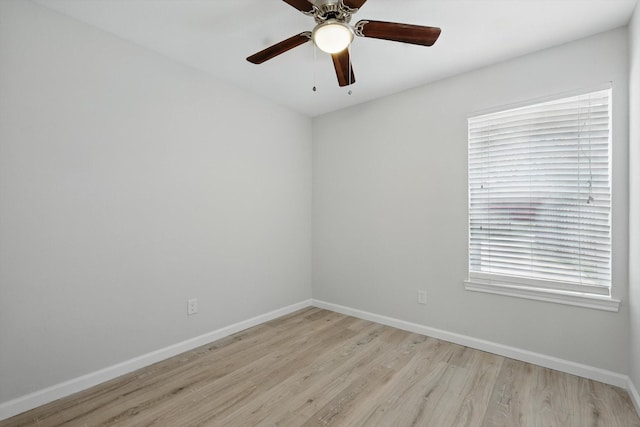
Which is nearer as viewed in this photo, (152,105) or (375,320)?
(152,105)

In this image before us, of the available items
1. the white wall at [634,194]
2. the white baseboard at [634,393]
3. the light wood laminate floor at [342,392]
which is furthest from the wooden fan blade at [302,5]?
the white baseboard at [634,393]

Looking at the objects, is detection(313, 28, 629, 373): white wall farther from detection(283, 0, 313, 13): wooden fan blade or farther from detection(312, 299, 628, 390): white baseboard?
detection(283, 0, 313, 13): wooden fan blade

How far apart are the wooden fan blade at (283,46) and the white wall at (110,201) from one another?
97 cm

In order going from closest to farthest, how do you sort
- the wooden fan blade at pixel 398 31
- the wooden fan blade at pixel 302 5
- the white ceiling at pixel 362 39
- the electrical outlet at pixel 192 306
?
the wooden fan blade at pixel 302 5, the wooden fan blade at pixel 398 31, the white ceiling at pixel 362 39, the electrical outlet at pixel 192 306

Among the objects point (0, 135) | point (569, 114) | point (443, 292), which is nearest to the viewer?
point (0, 135)

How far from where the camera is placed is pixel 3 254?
66.4 inches

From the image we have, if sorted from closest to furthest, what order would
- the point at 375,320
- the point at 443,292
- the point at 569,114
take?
the point at 569,114 < the point at 443,292 < the point at 375,320

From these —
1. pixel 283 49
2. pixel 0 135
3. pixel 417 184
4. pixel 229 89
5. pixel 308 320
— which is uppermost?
pixel 229 89

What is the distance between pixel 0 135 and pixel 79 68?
2.05 feet

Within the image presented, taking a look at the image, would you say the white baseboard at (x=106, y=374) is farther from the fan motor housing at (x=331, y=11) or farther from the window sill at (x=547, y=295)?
the fan motor housing at (x=331, y=11)

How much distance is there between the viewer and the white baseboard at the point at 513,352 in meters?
2.02

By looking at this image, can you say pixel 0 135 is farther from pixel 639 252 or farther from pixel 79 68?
pixel 639 252

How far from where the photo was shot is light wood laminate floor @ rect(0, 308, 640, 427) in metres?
1.70

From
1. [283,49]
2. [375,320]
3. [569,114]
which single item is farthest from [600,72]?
[375,320]
